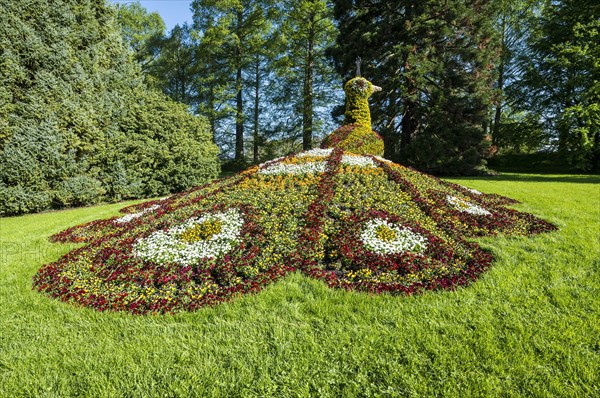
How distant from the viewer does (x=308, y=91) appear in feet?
70.5

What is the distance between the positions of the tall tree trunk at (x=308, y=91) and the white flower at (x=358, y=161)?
1380cm

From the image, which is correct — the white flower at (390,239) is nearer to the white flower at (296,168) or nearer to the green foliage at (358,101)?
the white flower at (296,168)

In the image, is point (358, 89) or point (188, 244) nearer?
point (188, 244)

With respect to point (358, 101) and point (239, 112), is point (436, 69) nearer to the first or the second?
point (358, 101)

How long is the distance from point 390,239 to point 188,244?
114 inches

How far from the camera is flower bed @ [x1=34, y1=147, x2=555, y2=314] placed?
322cm

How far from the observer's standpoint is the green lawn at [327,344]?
1.90 m

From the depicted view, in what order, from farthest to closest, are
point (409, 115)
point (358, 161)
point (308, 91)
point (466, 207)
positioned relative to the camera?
point (308, 91) < point (409, 115) < point (358, 161) < point (466, 207)

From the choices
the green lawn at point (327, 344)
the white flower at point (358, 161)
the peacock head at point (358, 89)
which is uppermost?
the peacock head at point (358, 89)

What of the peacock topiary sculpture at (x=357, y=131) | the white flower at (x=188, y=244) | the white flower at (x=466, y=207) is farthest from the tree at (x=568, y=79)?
the white flower at (x=188, y=244)

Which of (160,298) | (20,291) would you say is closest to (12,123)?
(20,291)

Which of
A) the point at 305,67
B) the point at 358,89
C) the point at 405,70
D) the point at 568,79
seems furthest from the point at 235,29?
the point at 568,79

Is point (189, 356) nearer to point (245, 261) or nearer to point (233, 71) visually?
point (245, 261)

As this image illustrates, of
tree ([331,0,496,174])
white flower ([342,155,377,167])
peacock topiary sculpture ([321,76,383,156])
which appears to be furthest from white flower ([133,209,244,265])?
tree ([331,0,496,174])
